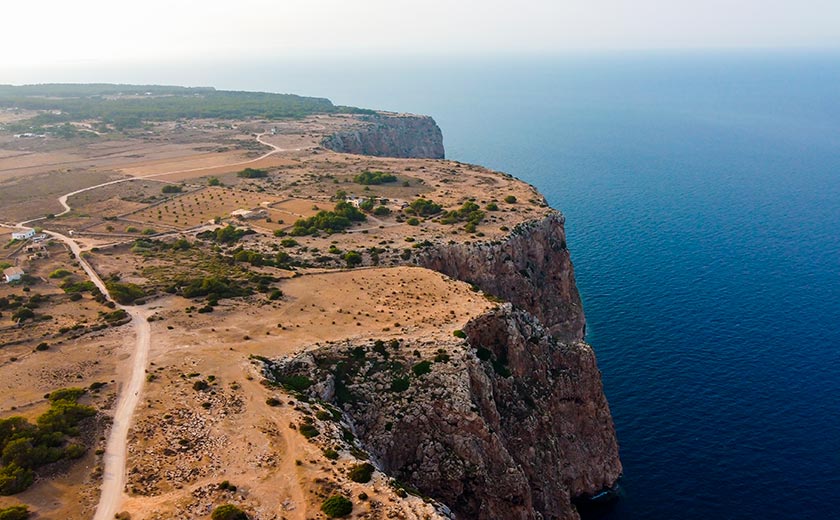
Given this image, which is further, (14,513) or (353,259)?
(353,259)

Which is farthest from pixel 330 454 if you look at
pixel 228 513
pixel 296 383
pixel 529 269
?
pixel 529 269

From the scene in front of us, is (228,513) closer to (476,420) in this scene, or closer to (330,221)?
(476,420)

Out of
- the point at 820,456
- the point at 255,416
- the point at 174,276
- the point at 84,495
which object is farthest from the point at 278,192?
the point at 820,456

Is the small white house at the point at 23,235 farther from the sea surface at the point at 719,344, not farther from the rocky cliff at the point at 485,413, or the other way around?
the sea surface at the point at 719,344

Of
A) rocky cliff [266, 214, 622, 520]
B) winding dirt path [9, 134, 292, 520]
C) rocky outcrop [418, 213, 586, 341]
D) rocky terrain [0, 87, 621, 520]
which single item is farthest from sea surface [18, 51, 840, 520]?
winding dirt path [9, 134, 292, 520]

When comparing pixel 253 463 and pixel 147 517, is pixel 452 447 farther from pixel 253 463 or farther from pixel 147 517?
pixel 147 517

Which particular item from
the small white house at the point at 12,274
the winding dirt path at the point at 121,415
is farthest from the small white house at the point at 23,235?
the winding dirt path at the point at 121,415

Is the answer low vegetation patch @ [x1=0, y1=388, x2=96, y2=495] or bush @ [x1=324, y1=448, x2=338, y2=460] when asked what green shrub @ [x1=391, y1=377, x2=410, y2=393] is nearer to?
bush @ [x1=324, y1=448, x2=338, y2=460]
